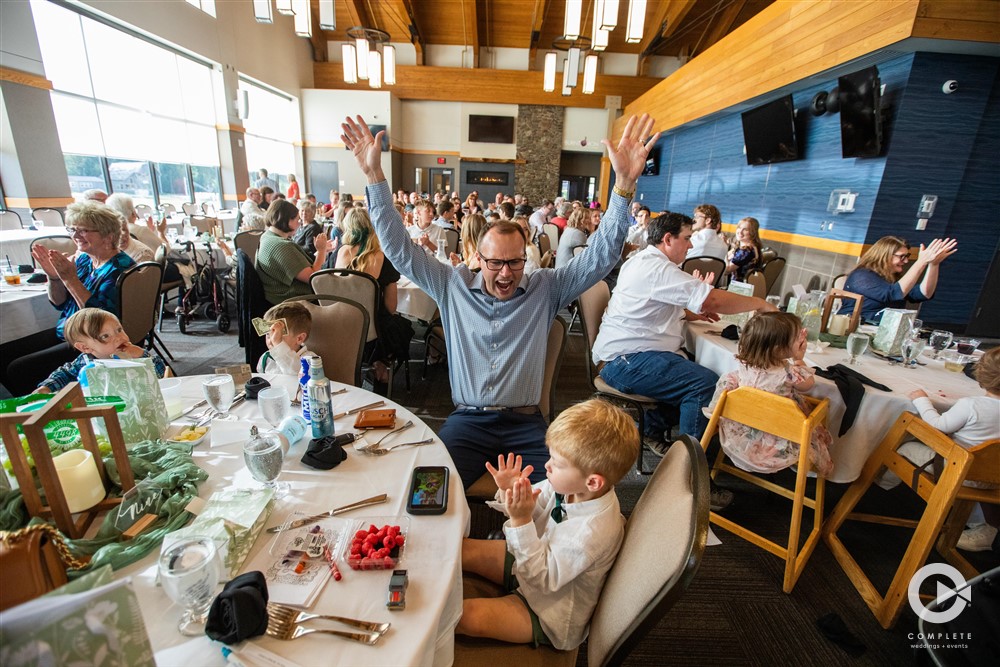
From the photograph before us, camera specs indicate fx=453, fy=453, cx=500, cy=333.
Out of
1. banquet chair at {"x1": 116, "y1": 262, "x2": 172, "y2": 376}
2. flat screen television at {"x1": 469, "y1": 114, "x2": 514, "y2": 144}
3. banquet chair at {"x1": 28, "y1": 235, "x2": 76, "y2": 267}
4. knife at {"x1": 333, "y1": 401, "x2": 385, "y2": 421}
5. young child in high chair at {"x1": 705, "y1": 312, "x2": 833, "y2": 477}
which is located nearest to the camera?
knife at {"x1": 333, "y1": 401, "x2": 385, "y2": 421}

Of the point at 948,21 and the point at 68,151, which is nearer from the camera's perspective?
the point at 948,21

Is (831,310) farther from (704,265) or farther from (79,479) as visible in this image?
(79,479)

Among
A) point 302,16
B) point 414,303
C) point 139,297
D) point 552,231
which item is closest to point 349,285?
point 414,303

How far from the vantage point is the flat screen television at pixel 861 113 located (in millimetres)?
4367

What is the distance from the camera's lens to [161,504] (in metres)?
0.99

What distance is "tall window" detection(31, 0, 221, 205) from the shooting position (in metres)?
6.55

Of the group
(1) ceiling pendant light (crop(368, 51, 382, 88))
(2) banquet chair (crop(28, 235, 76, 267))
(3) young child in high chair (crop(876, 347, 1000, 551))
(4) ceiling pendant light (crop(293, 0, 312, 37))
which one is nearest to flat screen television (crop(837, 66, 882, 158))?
(3) young child in high chair (crop(876, 347, 1000, 551))

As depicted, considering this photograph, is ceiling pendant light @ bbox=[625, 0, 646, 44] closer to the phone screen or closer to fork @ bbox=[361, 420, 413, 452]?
fork @ bbox=[361, 420, 413, 452]

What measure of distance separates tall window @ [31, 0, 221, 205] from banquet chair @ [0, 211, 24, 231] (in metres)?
1.81

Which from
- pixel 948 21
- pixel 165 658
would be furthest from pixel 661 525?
pixel 948 21

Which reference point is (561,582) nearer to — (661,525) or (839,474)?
(661,525)

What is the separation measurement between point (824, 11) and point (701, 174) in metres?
4.25

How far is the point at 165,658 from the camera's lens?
697mm

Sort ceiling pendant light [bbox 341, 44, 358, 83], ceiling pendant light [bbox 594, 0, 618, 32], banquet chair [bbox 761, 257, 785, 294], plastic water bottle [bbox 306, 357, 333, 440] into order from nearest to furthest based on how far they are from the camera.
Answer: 1. plastic water bottle [bbox 306, 357, 333, 440]
2. banquet chair [bbox 761, 257, 785, 294]
3. ceiling pendant light [bbox 594, 0, 618, 32]
4. ceiling pendant light [bbox 341, 44, 358, 83]
